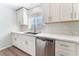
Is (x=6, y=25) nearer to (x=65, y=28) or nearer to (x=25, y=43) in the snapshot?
(x=25, y=43)

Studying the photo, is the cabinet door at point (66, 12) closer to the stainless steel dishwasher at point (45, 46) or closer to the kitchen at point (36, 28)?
the kitchen at point (36, 28)

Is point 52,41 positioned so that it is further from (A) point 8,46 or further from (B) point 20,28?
(A) point 8,46

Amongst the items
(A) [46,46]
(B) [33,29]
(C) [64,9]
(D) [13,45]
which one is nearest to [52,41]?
(A) [46,46]

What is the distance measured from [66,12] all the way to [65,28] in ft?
1.11

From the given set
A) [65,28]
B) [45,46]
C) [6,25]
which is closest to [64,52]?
[45,46]

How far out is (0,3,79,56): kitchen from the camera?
3.41 feet

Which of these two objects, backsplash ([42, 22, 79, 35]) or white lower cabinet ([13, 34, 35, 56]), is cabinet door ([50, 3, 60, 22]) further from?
white lower cabinet ([13, 34, 35, 56])

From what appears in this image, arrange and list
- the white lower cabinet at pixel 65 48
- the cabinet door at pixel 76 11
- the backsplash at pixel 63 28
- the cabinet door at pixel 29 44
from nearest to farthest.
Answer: the white lower cabinet at pixel 65 48
the cabinet door at pixel 76 11
the backsplash at pixel 63 28
the cabinet door at pixel 29 44

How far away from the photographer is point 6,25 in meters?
1.17

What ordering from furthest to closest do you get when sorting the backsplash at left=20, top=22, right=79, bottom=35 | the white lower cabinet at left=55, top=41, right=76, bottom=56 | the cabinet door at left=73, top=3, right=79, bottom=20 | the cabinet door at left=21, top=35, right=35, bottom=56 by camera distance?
1. the cabinet door at left=21, top=35, right=35, bottom=56
2. the backsplash at left=20, top=22, right=79, bottom=35
3. the cabinet door at left=73, top=3, right=79, bottom=20
4. the white lower cabinet at left=55, top=41, right=76, bottom=56

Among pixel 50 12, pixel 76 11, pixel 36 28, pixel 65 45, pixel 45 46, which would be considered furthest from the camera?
pixel 50 12

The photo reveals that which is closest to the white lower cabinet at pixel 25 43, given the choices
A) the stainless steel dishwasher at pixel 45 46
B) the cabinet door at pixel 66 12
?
the stainless steel dishwasher at pixel 45 46

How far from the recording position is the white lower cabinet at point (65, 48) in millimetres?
851

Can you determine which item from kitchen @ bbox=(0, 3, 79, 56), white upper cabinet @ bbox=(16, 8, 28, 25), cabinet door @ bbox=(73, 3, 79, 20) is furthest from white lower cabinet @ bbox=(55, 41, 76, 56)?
white upper cabinet @ bbox=(16, 8, 28, 25)
